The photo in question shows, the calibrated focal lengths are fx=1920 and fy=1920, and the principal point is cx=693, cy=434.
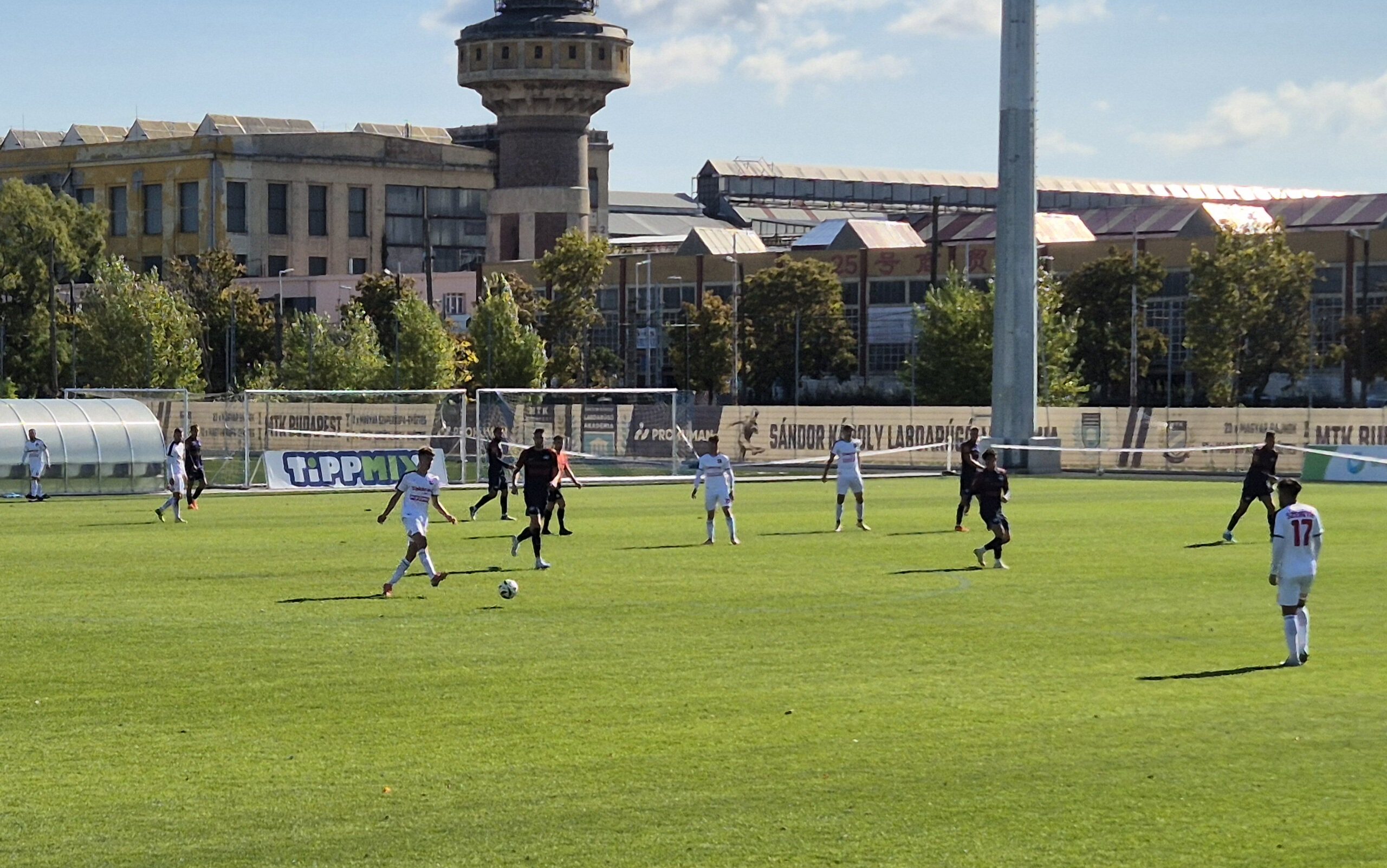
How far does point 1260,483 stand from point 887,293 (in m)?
88.3

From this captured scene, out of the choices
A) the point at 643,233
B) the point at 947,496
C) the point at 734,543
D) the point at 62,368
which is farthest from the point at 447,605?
the point at 643,233

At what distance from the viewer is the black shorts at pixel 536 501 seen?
91.0 ft

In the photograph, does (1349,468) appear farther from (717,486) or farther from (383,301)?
(383,301)

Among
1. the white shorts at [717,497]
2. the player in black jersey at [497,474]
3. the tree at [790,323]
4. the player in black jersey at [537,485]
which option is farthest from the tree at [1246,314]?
the player in black jersey at [537,485]

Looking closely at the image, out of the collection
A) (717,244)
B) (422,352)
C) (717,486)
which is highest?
(717,244)

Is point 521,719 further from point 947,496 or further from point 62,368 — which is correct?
point 62,368

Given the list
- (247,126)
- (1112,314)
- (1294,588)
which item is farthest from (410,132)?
(1294,588)

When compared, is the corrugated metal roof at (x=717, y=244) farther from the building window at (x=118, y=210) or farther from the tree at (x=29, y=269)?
the building window at (x=118, y=210)

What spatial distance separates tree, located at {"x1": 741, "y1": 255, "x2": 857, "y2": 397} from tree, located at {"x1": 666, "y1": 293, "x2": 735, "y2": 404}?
1.14 metres

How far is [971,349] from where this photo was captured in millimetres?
92250

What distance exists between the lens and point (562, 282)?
111m

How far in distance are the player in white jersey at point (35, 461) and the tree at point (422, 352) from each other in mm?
49744

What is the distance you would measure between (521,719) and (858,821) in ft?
14.1

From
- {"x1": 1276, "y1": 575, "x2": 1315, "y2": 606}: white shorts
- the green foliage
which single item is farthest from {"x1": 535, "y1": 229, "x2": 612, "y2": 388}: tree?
{"x1": 1276, "y1": 575, "x2": 1315, "y2": 606}: white shorts
